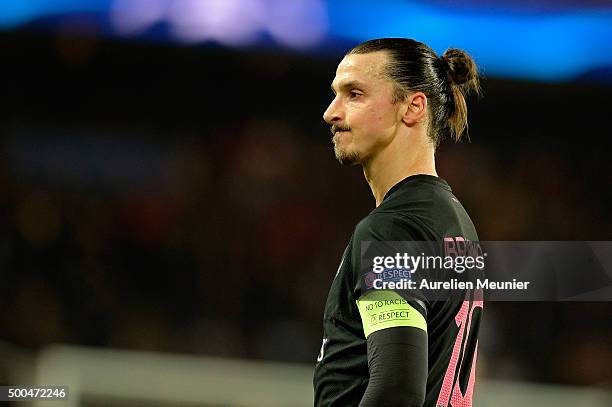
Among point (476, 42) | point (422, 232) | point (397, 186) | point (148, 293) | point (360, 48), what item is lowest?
point (422, 232)

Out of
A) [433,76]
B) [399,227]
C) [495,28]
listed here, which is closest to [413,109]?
[433,76]

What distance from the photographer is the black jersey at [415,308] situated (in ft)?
5.15

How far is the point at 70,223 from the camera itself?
5102 mm

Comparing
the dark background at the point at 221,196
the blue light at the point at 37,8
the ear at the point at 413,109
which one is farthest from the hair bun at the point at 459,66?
the blue light at the point at 37,8

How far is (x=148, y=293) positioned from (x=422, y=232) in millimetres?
3534

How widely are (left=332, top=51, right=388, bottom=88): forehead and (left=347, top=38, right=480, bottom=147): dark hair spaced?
0.04ft

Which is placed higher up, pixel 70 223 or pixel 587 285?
pixel 70 223

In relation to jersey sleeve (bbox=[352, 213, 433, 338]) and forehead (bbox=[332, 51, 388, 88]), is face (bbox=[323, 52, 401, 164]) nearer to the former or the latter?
forehead (bbox=[332, 51, 388, 88])

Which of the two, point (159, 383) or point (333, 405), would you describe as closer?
point (333, 405)

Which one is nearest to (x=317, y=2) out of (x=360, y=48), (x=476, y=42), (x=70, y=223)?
(x=476, y=42)

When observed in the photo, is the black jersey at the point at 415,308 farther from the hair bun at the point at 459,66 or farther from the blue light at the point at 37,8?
the blue light at the point at 37,8

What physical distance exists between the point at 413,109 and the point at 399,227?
1.32ft

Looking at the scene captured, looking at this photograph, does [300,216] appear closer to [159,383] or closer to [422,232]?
[159,383]

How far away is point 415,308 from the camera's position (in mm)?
1513
